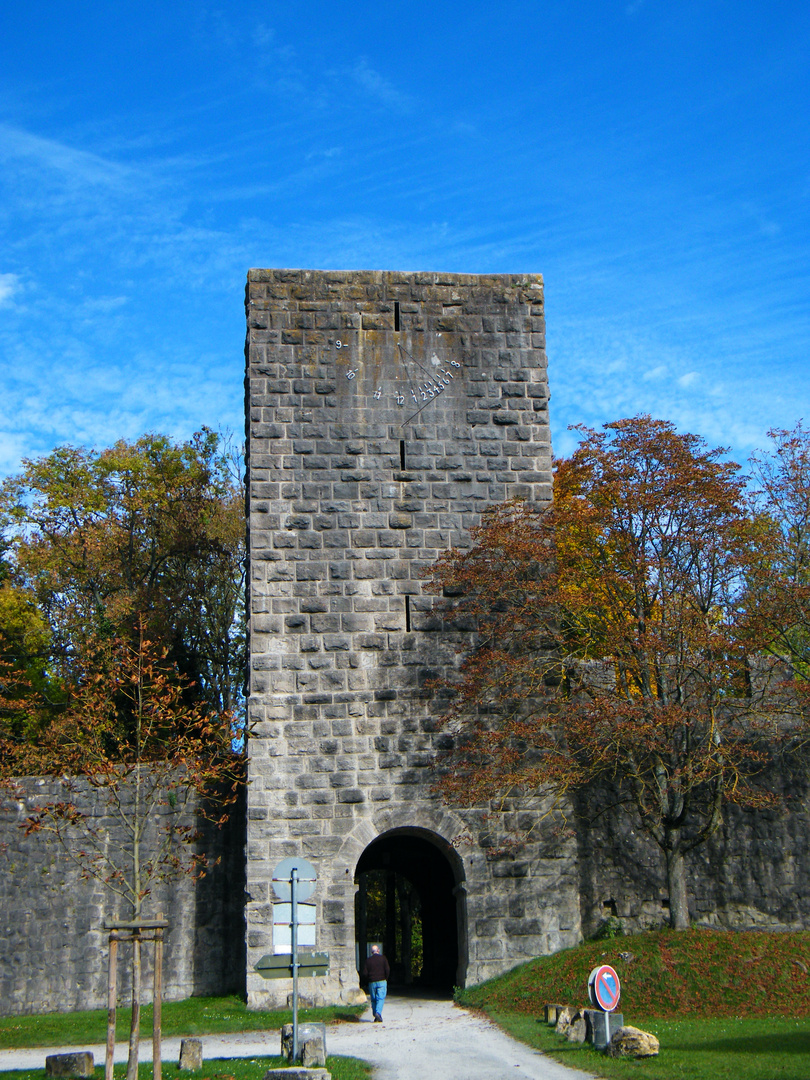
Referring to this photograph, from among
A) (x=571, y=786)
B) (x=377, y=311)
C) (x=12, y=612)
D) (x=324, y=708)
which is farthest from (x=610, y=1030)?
(x=12, y=612)

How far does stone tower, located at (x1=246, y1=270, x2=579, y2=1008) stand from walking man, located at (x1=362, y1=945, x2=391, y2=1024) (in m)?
0.33

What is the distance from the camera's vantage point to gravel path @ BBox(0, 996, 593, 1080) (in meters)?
9.12

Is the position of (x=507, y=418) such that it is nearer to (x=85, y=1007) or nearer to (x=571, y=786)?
(x=571, y=786)

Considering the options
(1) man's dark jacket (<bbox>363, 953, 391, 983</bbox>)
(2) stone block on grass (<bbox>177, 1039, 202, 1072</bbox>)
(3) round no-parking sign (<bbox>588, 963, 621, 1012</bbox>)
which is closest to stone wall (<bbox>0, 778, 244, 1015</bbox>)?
(1) man's dark jacket (<bbox>363, 953, 391, 983</bbox>)

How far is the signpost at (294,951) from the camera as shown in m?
8.65

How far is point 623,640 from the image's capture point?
1384 cm

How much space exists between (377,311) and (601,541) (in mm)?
4546

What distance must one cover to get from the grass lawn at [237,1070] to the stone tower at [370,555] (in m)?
3.09

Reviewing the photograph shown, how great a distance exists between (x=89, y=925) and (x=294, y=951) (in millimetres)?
6957

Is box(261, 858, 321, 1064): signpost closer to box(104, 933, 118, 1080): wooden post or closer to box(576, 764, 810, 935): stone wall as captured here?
box(104, 933, 118, 1080): wooden post

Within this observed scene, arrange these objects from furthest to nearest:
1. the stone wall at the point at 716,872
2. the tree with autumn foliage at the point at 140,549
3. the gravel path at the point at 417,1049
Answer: the tree with autumn foliage at the point at 140,549, the stone wall at the point at 716,872, the gravel path at the point at 417,1049

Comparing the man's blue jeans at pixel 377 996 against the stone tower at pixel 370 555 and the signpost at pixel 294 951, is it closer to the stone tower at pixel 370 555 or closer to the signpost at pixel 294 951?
the stone tower at pixel 370 555

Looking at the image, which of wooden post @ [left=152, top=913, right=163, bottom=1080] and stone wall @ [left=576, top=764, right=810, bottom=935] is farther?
stone wall @ [left=576, top=764, right=810, bottom=935]

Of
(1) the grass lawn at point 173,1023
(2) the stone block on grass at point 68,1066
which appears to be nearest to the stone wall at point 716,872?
(1) the grass lawn at point 173,1023
